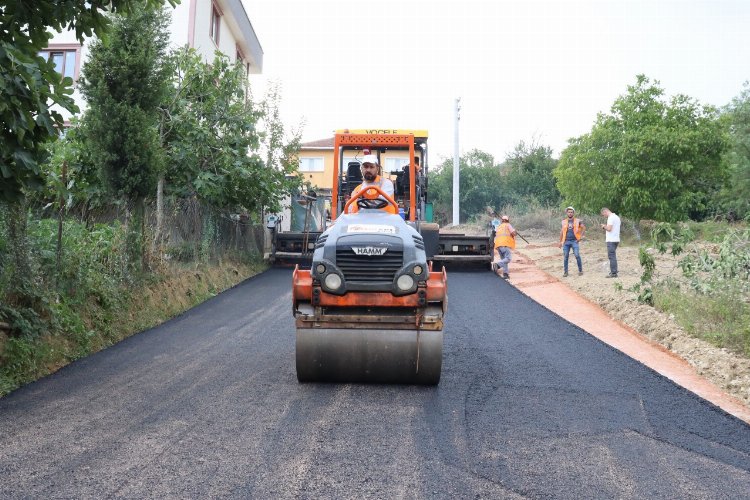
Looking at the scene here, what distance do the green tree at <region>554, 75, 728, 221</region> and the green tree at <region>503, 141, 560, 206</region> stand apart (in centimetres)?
1369

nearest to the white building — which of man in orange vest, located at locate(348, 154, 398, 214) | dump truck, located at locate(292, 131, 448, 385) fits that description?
man in orange vest, located at locate(348, 154, 398, 214)

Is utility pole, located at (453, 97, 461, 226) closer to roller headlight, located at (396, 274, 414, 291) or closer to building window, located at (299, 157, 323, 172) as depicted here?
building window, located at (299, 157, 323, 172)

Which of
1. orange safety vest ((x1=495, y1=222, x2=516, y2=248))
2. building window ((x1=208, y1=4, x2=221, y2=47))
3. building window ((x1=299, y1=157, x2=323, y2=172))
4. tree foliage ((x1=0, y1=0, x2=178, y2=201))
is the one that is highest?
building window ((x1=208, y1=4, x2=221, y2=47))

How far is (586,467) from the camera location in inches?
168

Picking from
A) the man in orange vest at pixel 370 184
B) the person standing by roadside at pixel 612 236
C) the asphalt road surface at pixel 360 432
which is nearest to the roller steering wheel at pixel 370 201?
the man in orange vest at pixel 370 184

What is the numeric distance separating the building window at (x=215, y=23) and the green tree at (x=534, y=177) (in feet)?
65.8

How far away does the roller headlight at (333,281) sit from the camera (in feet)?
19.8

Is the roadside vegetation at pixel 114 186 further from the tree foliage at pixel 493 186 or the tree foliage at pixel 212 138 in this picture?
the tree foliage at pixel 493 186

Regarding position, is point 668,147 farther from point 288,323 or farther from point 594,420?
point 594,420

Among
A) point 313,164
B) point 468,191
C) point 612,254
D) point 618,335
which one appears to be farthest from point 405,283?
point 313,164

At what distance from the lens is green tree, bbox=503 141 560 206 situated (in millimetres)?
39344

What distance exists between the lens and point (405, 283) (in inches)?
237

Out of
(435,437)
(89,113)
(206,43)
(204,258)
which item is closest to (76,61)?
(206,43)

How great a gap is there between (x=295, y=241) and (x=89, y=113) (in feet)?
28.0
